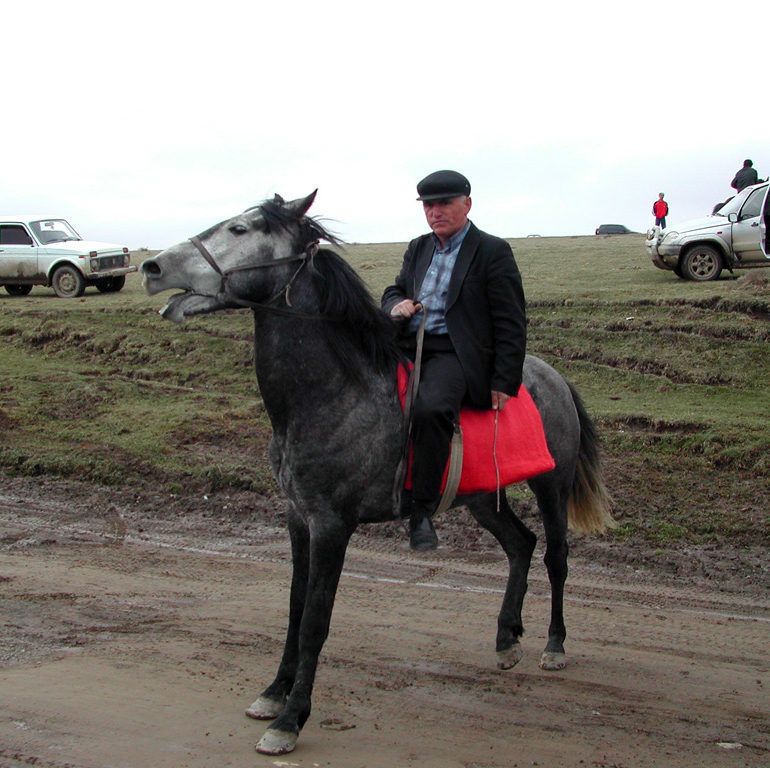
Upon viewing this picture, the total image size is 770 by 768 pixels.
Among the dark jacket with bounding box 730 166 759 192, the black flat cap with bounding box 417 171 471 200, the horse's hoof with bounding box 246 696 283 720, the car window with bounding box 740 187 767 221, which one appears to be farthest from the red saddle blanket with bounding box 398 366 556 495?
the dark jacket with bounding box 730 166 759 192

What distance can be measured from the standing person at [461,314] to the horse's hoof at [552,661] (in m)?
1.25

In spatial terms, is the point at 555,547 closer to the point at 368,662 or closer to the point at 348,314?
the point at 368,662

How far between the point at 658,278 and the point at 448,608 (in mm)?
12259

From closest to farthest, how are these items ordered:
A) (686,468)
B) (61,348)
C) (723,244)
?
(686,468) < (61,348) < (723,244)

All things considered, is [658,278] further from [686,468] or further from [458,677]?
[458,677]

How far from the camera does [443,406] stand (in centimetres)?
591

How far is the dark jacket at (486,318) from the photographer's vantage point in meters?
6.18

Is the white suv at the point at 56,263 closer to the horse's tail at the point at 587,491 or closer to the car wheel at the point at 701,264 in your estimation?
the car wheel at the point at 701,264

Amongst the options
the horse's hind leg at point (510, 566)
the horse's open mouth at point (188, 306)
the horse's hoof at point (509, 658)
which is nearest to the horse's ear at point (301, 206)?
the horse's open mouth at point (188, 306)

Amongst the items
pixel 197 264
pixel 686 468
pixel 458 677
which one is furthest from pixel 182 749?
pixel 686 468

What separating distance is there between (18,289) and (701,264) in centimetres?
1395

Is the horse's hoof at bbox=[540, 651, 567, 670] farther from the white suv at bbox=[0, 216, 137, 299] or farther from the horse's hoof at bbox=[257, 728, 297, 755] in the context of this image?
the white suv at bbox=[0, 216, 137, 299]

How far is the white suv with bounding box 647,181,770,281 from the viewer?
1841cm

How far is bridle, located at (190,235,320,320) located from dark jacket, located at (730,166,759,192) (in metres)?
18.3
